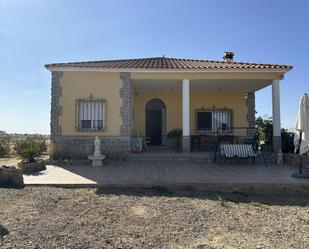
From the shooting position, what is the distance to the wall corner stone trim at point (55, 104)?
13.5m

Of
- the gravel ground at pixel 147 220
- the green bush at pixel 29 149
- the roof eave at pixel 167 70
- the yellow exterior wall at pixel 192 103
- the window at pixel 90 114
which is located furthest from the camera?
the yellow exterior wall at pixel 192 103

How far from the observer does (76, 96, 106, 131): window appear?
1369 centimetres

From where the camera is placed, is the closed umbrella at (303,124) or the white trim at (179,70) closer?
the closed umbrella at (303,124)

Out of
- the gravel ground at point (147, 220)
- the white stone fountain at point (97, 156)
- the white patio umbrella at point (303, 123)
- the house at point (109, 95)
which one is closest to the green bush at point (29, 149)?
the house at point (109, 95)

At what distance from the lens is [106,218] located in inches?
227

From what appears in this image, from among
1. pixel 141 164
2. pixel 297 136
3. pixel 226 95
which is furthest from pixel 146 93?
pixel 297 136

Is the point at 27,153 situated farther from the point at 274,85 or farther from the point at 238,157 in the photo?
the point at 274,85

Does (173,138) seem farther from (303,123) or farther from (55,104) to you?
(303,123)

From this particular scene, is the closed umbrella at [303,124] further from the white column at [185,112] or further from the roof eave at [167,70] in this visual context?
the white column at [185,112]

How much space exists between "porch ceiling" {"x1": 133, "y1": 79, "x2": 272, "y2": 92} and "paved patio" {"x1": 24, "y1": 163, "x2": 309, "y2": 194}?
189 inches

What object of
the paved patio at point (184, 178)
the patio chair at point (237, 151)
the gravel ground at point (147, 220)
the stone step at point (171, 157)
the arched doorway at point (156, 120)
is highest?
the arched doorway at point (156, 120)

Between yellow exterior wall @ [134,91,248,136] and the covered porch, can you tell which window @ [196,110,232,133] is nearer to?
the covered porch

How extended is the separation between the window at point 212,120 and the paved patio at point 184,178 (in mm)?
6730

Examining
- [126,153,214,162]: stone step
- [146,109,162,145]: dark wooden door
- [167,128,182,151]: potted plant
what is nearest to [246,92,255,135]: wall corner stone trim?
[167,128,182,151]: potted plant
